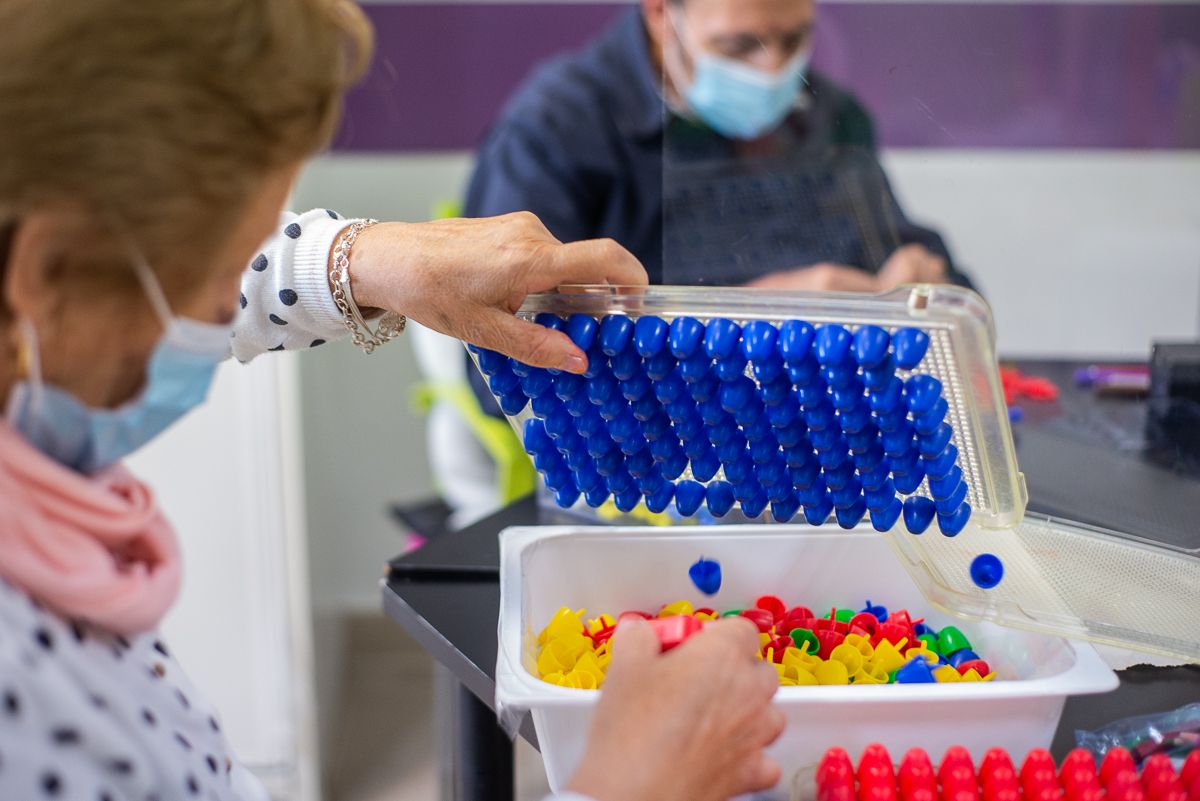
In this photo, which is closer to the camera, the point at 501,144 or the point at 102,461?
the point at 102,461

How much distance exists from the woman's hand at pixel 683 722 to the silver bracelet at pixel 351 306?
0.42m

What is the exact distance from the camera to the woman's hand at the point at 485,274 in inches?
32.6

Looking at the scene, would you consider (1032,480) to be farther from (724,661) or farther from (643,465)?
(724,661)

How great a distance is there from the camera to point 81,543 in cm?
56

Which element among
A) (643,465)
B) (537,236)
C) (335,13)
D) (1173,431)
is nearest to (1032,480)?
(1173,431)

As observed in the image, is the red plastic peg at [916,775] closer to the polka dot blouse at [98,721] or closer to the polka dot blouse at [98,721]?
the polka dot blouse at [98,721]

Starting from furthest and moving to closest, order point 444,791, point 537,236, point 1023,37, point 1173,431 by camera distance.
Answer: point 1023,37 < point 1173,431 < point 444,791 < point 537,236

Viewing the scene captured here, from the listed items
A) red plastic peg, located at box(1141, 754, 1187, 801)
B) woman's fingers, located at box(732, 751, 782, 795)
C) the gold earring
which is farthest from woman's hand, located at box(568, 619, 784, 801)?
the gold earring

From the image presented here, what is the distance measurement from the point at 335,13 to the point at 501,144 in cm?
114

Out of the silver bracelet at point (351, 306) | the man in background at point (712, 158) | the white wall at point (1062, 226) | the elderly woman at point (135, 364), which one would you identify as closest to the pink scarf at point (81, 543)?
the elderly woman at point (135, 364)

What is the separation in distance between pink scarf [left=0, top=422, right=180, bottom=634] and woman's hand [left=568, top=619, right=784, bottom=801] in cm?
24

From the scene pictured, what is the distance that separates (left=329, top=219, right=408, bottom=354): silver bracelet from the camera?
0.96 meters

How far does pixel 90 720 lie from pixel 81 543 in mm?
84

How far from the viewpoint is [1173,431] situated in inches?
52.1
